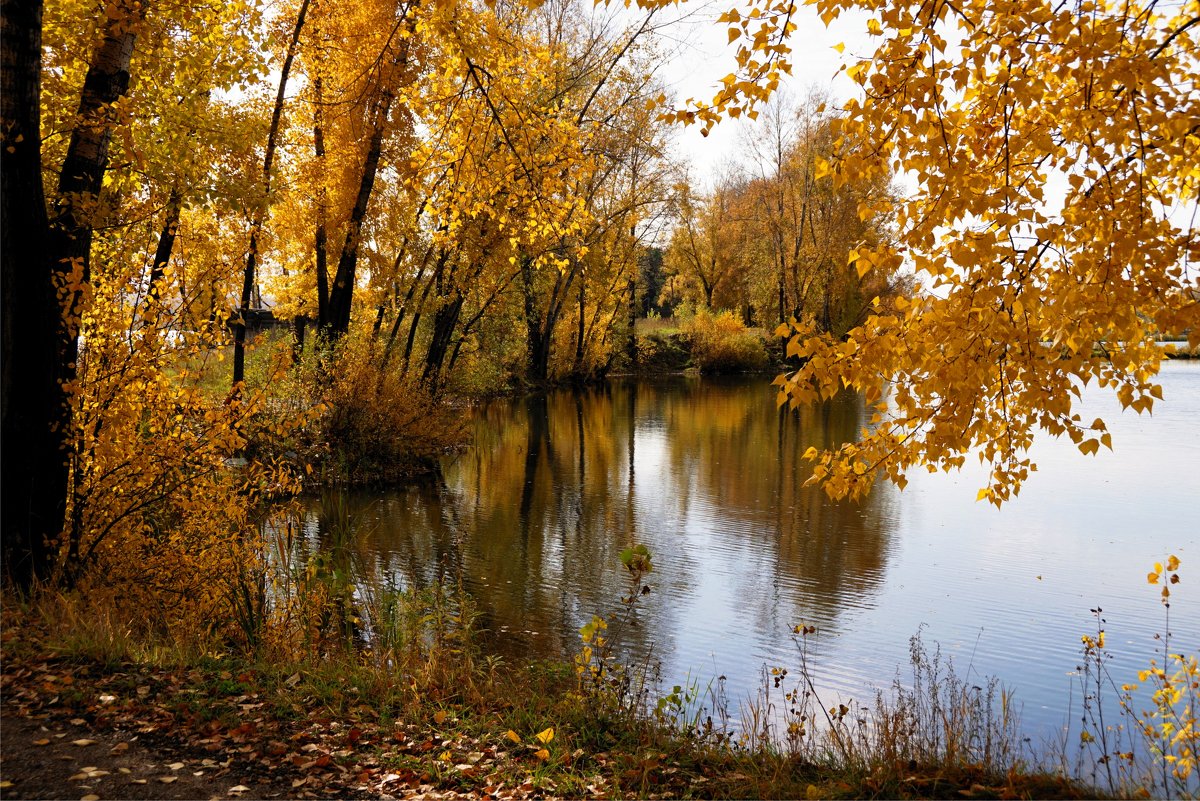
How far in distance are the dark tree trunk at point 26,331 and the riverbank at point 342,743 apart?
66 cm

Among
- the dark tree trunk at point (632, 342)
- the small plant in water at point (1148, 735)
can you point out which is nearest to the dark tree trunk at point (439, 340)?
the small plant in water at point (1148, 735)

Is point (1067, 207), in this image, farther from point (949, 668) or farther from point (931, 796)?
point (949, 668)

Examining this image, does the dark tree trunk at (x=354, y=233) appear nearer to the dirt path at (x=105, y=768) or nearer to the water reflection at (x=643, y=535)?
the water reflection at (x=643, y=535)

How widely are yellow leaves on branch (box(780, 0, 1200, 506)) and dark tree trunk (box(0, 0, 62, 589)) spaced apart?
477cm

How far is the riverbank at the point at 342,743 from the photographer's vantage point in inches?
152

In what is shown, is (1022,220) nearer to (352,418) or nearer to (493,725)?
(493,725)

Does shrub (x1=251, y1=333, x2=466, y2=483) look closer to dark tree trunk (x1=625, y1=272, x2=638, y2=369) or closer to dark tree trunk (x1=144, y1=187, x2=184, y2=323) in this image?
dark tree trunk (x1=144, y1=187, x2=184, y2=323)

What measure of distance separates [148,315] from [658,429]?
54.7 ft

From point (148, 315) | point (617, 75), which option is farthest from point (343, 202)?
point (148, 315)

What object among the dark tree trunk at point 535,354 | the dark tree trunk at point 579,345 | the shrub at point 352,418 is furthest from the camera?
the dark tree trunk at point 579,345

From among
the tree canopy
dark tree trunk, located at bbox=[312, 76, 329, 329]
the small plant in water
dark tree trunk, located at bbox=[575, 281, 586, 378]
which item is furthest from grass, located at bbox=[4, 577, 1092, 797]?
dark tree trunk, located at bbox=[575, 281, 586, 378]

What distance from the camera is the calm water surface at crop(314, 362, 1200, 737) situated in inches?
296

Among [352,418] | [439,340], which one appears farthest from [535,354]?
[352,418]

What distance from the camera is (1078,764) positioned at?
532 cm
